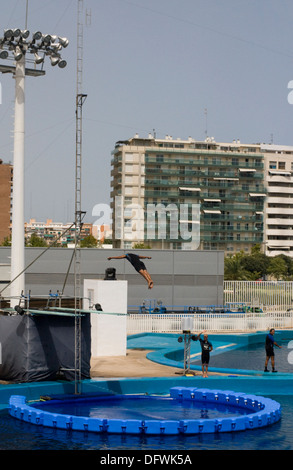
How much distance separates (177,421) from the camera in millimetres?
17969

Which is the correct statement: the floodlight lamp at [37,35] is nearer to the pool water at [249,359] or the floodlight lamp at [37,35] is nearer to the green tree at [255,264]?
the pool water at [249,359]

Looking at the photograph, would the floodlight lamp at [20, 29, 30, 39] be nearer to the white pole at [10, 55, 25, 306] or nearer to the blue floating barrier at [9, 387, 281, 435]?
the white pole at [10, 55, 25, 306]

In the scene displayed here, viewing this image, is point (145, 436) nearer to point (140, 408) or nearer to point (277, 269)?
point (140, 408)

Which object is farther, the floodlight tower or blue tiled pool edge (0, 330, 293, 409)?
the floodlight tower

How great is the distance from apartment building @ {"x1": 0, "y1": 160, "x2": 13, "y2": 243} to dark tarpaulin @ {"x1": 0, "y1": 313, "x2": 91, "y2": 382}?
137810 mm

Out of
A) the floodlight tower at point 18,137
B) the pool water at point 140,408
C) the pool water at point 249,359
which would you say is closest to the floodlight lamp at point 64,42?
the floodlight tower at point 18,137

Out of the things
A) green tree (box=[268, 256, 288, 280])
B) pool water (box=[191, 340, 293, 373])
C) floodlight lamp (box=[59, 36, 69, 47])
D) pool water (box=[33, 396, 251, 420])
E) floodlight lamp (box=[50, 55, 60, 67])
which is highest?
floodlight lamp (box=[59, 36, 69, 47])

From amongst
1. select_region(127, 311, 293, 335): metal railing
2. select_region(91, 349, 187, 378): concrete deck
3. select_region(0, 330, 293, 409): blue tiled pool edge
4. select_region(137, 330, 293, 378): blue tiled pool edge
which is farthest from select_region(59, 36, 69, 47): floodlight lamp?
select_region(127, 311, 293, 335): metal railing

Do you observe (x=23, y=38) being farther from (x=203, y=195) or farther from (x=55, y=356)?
(x=203, y=195)

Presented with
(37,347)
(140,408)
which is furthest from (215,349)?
(140,408)

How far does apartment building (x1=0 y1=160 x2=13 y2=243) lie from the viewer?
158m

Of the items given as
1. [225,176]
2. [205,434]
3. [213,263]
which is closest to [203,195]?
[225,176]
